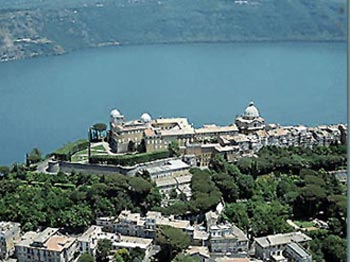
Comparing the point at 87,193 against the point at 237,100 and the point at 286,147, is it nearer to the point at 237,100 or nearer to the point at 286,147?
the point at 286,147

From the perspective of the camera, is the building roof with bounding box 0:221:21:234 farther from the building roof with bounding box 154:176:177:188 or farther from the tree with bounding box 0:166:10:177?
the building roof with bounding box 154:176:177:188

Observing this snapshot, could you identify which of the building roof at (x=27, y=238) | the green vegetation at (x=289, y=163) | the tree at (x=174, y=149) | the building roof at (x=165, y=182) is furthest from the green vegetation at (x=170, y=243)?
the tree at (x=174, y=149)

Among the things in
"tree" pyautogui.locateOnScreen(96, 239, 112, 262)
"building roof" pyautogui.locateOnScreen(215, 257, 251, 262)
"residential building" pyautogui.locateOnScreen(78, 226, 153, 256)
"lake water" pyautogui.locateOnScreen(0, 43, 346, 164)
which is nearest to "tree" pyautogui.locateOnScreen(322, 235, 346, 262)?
"building roof" pyautogui.locateOnScreen(215, 257, 251, 262)

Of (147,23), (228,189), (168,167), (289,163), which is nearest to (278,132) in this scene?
(289,163)

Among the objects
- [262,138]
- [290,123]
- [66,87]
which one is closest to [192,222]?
[262,138]

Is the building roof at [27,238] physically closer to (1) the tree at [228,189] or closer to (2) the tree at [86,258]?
(2) the tree at [86,258]

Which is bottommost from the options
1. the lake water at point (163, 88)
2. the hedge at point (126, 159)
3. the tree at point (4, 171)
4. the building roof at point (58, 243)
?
the lake water at point (163, 88)
